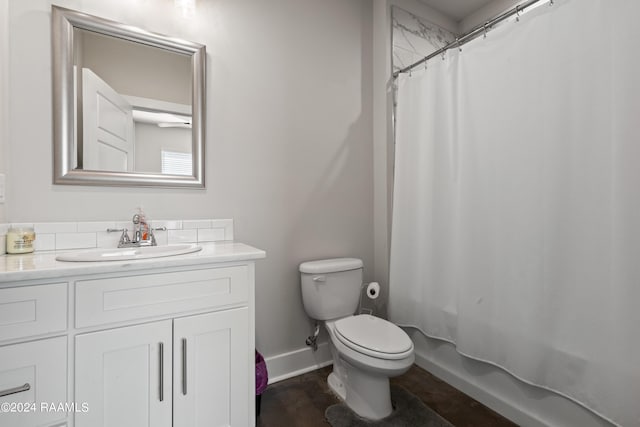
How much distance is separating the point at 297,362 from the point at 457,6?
292 centimetres

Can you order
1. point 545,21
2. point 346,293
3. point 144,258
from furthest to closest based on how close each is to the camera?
point 346,293
point 545,21
point 144,258

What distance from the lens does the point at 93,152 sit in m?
1.37

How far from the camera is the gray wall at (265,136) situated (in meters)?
1.25

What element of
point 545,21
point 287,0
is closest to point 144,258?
point 287,0

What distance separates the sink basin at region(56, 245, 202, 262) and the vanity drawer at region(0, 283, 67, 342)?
0.54 feet

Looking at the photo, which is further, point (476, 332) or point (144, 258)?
point (476, 332)

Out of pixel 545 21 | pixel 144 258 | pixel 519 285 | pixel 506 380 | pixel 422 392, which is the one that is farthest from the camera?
pixel 422 392

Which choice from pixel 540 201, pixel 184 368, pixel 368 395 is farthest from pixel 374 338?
pixel 540 201

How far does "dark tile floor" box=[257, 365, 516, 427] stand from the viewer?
56.9 inches

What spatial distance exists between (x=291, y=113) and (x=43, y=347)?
1.58m

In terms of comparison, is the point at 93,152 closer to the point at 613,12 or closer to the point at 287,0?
the point at 287,0

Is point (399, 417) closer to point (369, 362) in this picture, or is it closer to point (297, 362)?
point (369, 362)

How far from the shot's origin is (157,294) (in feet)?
3.42

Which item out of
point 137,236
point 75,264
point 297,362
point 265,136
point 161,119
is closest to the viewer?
point 75,264
